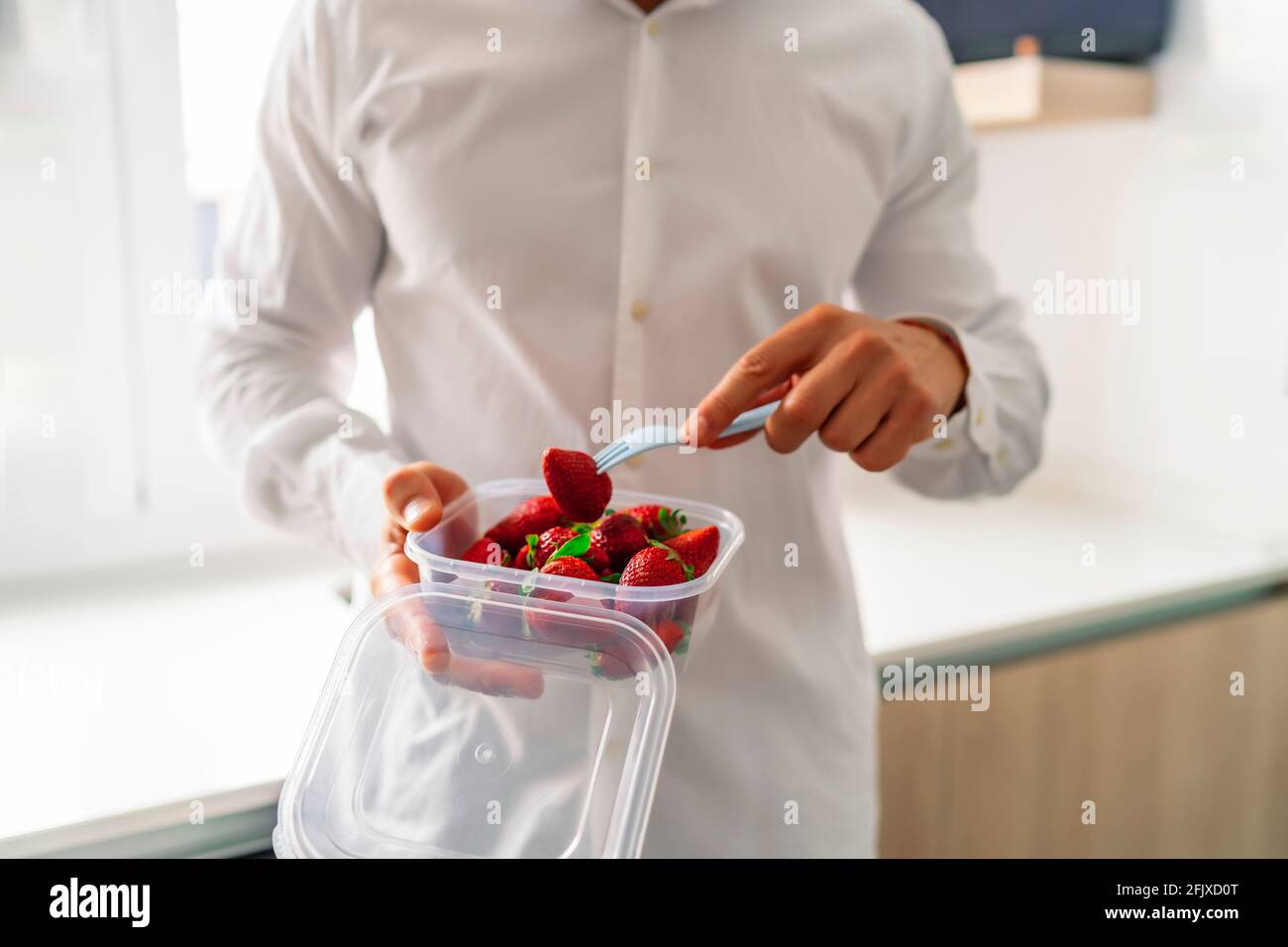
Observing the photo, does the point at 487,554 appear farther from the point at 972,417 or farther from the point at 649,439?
the point at 972,417

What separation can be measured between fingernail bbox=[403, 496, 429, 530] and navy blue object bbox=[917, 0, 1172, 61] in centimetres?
139

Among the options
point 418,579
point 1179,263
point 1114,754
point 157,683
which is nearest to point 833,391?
point 418,579

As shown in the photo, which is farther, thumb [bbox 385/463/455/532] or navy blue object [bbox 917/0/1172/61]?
navy blue object [bbox 917/0/1172/61]

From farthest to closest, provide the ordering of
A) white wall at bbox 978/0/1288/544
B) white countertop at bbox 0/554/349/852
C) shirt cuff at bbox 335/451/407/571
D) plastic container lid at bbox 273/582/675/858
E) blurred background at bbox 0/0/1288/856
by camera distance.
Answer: white wall at bbox 978/0/1288/544 < blurred background at bbox 0/0/1288/856 < white countertop at bbox 0/554/349/852 < shirt cuff at bbox 335/451/407/571 < plastic container lid at bbox 273/582/675/858

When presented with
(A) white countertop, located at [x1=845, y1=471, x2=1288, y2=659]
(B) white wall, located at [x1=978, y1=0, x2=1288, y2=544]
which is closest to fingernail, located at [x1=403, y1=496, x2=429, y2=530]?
(A) white countertop, located at [x1=845, y1=471, x2=1288, y2=659]

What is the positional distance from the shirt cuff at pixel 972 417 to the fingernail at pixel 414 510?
0.40 meters

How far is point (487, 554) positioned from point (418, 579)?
4 cm

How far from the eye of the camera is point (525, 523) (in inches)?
25.3

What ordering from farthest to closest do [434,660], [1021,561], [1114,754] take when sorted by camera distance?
[1021,561] → [1114,754] → [434,660]

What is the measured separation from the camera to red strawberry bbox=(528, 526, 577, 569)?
0.60 meters

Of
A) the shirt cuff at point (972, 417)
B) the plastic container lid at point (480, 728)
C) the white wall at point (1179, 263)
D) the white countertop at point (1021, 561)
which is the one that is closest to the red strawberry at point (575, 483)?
the plastic container lid at point (480, 728)

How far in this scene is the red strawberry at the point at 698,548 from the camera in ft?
2.03

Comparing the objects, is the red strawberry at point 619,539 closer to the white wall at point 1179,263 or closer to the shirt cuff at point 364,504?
the shirt cuff at point 364,504

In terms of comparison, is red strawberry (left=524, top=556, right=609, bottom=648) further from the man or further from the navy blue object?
the navy blue object
